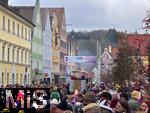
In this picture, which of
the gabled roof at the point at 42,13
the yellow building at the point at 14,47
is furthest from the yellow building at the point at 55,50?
the yellow building at the point at 14,47

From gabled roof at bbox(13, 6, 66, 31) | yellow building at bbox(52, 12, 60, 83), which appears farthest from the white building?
yellow building at bbox(52, 12, 60, 83)

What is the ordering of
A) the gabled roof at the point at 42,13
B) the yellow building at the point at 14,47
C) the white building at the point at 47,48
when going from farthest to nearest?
1. the white building at the point at 47,48
2. the gabled roof at the point at 42,13
3. the yellow building at the point at 14,47

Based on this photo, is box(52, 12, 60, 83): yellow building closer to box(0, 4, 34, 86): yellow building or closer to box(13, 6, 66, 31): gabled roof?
box(13, 6, 66, 31): gabled roof

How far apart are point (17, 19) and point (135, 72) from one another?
1940cm

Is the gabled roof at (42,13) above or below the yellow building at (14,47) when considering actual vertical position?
above

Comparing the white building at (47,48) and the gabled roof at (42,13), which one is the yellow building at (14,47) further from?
the white building at (47,48)

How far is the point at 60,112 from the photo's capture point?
902 cm

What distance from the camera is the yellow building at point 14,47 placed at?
58.6m

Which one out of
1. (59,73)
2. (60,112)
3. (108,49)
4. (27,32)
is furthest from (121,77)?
(108,49)

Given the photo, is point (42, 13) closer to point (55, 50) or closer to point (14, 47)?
point (55, 50)

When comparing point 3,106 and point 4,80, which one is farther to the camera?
point 4,80

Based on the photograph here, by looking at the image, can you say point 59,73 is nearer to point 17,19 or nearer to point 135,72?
point 17,19

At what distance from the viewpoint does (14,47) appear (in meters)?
65.2

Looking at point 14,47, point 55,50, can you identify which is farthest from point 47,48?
point 14,47
